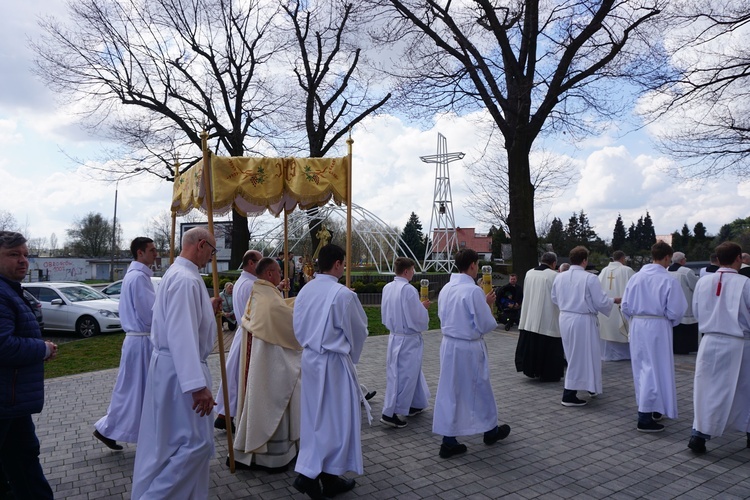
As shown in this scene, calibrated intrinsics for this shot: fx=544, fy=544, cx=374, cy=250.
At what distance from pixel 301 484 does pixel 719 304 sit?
451 cm

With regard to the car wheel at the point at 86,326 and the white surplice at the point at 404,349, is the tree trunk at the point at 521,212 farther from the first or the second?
the car wheel at the point at 86,326

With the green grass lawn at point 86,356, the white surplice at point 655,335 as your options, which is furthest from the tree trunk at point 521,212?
the green grass lawn at point 86,356

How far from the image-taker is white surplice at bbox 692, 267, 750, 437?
5.50 m

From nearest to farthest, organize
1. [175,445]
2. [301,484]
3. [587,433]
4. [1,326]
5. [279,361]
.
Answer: [1,326] → [175,445] → [301,484] → [279,361] → [587,433]

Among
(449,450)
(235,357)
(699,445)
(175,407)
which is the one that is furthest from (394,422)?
(175,407)

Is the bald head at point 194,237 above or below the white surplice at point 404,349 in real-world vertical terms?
above

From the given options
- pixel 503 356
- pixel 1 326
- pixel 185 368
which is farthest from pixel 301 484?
pixel 503 356

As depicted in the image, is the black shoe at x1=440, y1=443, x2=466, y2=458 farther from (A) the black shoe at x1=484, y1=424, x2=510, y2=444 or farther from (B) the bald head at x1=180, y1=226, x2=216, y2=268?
(B) the bald head at x1=180, y1=226, x2=216, y2=268

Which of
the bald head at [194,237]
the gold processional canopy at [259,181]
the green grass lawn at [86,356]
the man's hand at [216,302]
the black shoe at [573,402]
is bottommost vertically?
the green grass lawn at [86,356]

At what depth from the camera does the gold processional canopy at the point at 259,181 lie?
5934 mm

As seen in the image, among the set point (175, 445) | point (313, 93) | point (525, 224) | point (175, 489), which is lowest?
point (175, 489)

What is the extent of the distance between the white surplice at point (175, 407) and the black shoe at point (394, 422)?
10.1 feet

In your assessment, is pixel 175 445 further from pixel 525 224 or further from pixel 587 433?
pixel 525 224

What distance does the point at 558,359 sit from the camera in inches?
351
